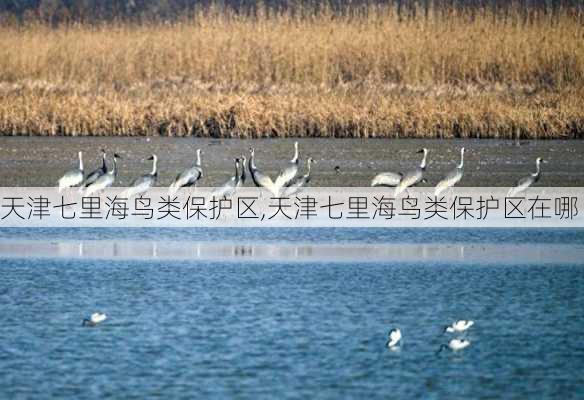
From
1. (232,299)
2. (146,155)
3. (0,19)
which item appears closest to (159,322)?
(232,299)

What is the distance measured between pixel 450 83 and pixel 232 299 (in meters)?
14.9

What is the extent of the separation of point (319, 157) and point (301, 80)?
641cm

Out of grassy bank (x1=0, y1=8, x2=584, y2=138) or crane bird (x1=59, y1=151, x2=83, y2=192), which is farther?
grassy bank (x1=0, y1=8, x2=584, y2=138)

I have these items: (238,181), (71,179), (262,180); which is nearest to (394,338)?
(238,181)

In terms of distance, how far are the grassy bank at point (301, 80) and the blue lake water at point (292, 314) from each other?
7.98 metres

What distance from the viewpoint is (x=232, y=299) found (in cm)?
980

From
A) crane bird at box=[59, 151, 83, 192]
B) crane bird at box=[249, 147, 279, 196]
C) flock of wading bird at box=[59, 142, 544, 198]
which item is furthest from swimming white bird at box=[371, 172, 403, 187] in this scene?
crane bird at box=[59, 151, 83, 192]

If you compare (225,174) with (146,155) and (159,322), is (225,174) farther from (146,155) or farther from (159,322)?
(159,322)

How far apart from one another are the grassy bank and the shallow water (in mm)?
440

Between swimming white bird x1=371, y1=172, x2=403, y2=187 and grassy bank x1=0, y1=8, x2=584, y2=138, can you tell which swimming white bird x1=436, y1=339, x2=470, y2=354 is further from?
grassy bank x1=0, y1=8, x2=584, y2=138

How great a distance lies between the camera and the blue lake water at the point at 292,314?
7512 millimetres

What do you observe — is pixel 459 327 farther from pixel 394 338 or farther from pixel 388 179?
pixel 388 179

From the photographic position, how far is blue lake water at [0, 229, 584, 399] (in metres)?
7.51

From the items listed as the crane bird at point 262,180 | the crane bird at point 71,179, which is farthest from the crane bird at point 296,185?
the crane bird at point 71,179
